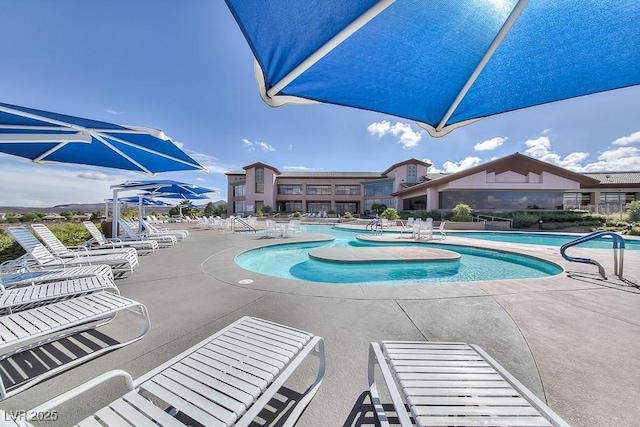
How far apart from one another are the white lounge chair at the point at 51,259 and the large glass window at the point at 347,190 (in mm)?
39771

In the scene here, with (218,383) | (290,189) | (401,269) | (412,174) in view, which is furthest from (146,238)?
(290,189)

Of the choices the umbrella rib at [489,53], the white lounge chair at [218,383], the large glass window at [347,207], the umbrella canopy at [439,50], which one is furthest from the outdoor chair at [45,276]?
the large glass window at [347,207]

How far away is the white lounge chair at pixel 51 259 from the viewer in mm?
5336

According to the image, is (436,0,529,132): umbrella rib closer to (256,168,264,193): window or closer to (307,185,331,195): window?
(256,168,264,193): window

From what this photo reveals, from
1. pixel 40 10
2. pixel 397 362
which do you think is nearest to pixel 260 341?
pixel 397 362

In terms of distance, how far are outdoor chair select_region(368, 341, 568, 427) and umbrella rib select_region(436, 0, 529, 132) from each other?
7.67ft

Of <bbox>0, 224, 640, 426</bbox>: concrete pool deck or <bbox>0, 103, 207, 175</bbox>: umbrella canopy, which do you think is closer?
<bbox>0, 224, 640, 426</bbox>: concrete pool deck

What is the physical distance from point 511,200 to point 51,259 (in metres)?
32.1

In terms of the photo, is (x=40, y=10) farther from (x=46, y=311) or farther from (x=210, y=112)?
(x=210, y=112)

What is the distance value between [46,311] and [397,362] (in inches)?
139

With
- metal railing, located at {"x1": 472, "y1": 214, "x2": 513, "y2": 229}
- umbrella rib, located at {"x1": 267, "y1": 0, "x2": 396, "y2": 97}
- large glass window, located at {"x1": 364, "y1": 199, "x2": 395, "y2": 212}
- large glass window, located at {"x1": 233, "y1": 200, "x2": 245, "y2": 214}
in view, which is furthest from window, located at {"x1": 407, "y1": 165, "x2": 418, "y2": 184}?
umbrella rib, located at {"x1": 267, "y1": 0, "x2": 396, "y2": 97}

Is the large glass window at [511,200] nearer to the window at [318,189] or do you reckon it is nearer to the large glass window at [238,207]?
the window at [318,189]

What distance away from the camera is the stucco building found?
963 inches

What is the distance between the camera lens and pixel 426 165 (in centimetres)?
3625
